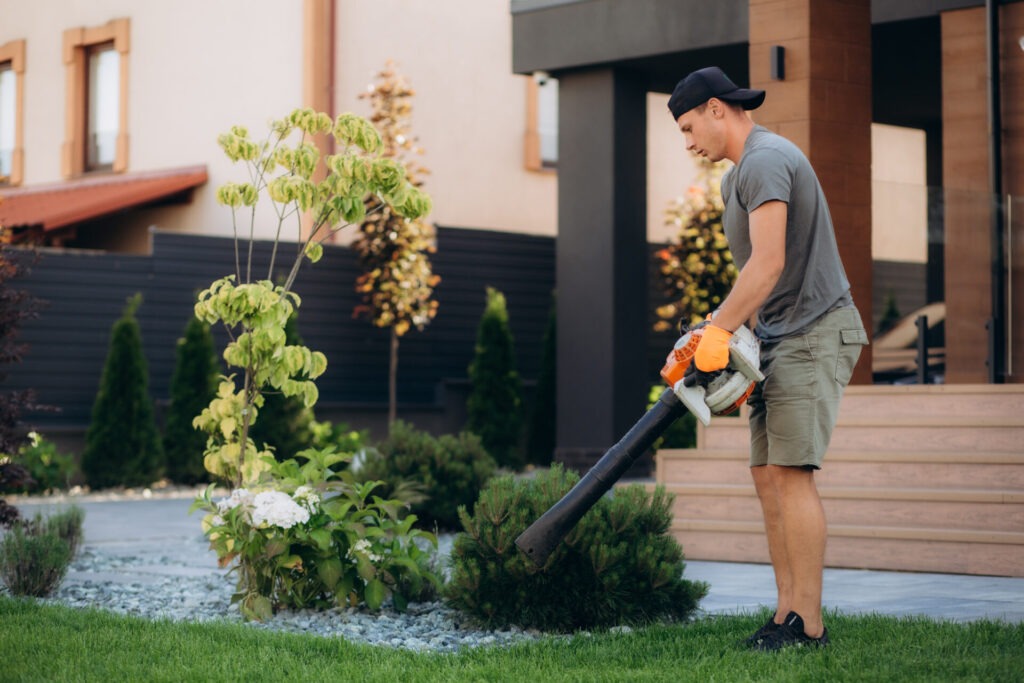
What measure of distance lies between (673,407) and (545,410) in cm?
1176

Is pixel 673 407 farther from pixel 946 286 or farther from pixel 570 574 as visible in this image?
pixel 946 286

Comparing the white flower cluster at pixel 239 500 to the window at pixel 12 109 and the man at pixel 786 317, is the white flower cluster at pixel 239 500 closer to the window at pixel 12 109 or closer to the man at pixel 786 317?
the man at pixel 786 317

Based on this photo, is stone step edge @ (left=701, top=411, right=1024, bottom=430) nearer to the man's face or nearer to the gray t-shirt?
the gray t-shirt

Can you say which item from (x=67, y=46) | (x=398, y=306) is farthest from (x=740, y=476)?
(x=67, y=46)

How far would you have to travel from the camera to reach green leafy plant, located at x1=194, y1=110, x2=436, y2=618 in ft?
20.6

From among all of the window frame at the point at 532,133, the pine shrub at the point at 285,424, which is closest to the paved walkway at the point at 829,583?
the pine shrub at the point at 285,424

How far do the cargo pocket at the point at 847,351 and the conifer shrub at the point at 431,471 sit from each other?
512cm

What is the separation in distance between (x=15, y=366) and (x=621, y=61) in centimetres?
670

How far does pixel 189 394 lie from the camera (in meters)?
14.6

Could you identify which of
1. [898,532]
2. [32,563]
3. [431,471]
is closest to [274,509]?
[32,563]

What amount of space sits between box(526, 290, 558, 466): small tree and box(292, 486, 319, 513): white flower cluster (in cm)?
1011

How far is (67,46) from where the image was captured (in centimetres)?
2034

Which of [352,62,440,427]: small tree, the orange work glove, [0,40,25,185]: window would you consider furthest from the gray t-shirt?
[0,40,25,185]: window

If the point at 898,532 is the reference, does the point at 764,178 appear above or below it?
above
